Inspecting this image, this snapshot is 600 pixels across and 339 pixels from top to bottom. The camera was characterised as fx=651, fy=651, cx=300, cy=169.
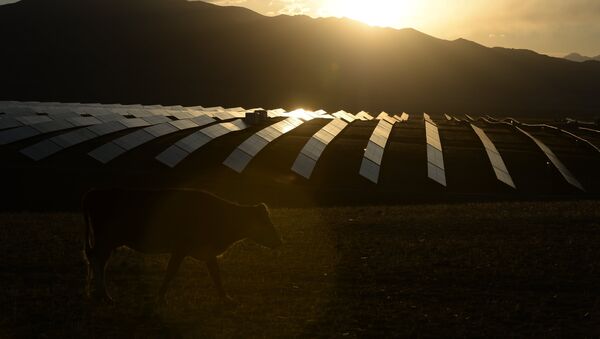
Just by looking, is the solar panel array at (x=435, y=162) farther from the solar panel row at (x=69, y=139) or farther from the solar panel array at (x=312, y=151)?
the solar panel row at (x=69, y=139)

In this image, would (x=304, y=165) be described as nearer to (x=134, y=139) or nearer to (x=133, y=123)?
(x=134, y=139)

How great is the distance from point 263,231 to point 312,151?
123ft

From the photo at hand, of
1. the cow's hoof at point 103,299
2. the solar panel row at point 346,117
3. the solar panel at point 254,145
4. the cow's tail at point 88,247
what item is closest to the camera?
the cow's hoof at point 103,299

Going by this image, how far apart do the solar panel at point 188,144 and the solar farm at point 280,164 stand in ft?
0.30

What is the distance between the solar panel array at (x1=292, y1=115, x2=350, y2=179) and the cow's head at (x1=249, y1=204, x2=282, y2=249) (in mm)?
30662

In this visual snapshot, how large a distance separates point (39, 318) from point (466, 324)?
9771mm

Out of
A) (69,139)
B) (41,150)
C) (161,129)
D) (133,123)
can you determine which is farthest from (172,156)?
(133,123)

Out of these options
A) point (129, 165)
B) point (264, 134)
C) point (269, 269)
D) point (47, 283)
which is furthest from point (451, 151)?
point (47, 283)

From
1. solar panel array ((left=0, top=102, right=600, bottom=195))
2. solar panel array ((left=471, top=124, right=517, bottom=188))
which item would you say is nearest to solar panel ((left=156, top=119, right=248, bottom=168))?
solar panel array ((left=0, top=102, right=600, bottom=195))

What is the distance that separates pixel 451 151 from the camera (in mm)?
61969

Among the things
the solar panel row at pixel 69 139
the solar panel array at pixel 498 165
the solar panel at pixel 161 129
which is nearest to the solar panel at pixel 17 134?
the solar panel row at pixel 69 139

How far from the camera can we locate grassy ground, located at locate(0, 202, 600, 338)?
14.6 meters

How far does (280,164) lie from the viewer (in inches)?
2012

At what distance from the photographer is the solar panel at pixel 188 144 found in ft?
160
